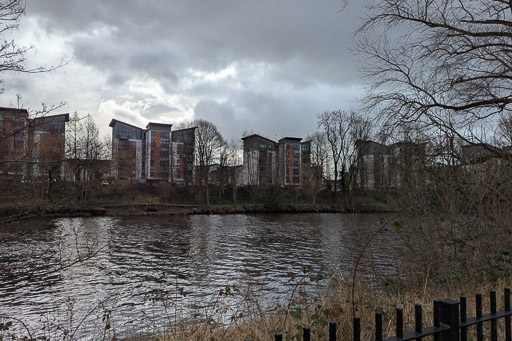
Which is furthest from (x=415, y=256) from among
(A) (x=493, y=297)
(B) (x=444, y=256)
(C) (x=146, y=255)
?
(C) (x=146, y=255)

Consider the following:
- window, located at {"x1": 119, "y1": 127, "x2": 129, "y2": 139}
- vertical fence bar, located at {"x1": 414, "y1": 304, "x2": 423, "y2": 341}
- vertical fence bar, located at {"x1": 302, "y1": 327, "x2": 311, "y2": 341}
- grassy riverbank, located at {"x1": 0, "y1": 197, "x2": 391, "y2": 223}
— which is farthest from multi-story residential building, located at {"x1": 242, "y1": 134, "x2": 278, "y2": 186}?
vertical fence bar, located at {"x1": 302, "y1": 327, "x2": 311, "y2": 341}

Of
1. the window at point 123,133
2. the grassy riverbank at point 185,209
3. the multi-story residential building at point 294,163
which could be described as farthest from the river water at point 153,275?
the window at point 123,133

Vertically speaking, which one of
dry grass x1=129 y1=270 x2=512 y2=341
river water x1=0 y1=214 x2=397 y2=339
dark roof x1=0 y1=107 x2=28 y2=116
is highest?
dark roof x1=0 y1=107 x2=28 y2=116

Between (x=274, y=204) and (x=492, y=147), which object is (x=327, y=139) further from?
(x=492, y=147)

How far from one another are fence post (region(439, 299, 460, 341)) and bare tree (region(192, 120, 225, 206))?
52.9m

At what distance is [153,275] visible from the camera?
40.1ft

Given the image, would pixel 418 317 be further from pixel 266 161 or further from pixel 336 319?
pixel 266 161

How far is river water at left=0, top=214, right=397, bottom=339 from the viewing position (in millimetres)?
7402

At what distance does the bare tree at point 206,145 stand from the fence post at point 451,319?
52940 mm

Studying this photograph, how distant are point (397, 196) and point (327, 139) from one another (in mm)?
49871

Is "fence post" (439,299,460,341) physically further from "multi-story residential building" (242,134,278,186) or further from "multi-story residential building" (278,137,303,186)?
"multi-story residential building" (278,137,303,186)

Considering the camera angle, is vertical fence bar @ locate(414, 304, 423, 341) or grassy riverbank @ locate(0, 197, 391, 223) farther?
grassy riverbank @ locate(0, 197, 391, 223)

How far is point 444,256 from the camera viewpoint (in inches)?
303

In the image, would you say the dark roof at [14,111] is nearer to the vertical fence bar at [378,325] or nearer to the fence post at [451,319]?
the vertical fence bar at [378,325]
